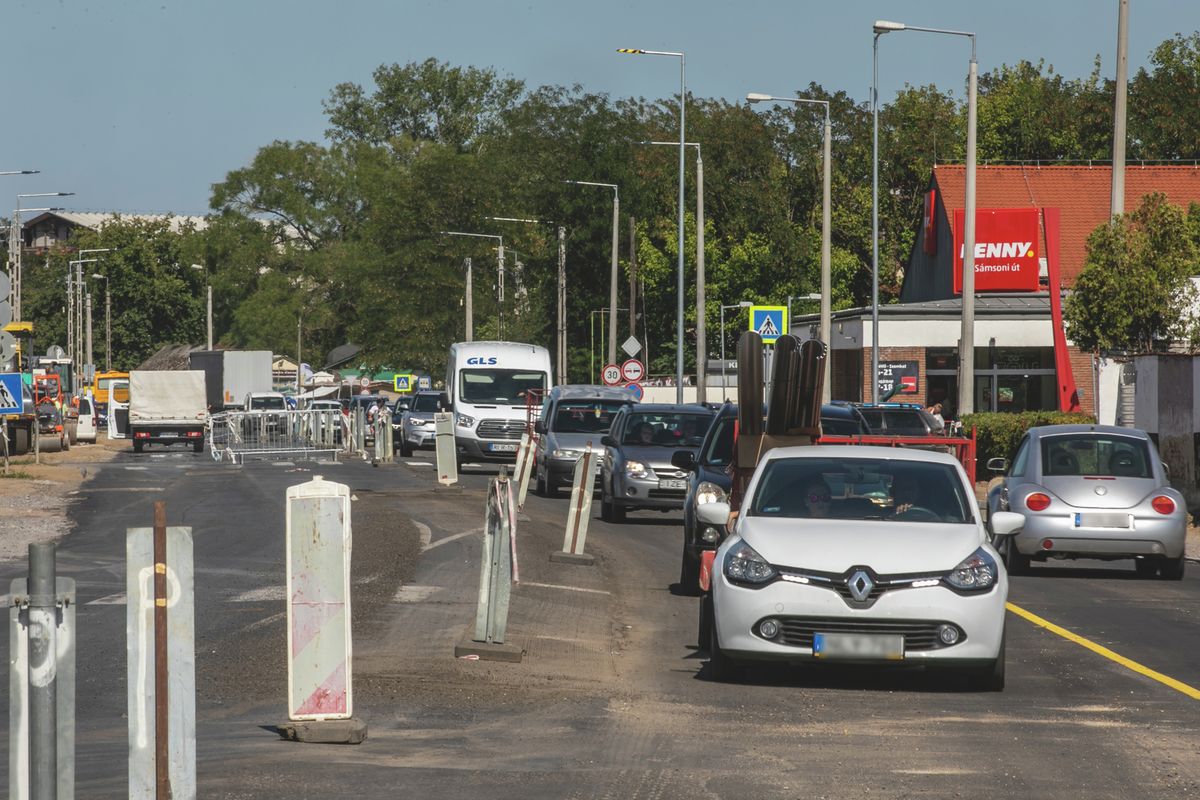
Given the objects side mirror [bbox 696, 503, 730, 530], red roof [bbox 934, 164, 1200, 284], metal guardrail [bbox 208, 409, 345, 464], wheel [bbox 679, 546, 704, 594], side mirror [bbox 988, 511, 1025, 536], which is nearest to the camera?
side mirror [bbox 696, 503, 730, 530]

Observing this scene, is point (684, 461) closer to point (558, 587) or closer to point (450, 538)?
point (558, 587)

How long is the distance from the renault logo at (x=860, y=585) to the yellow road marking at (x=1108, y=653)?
975mm

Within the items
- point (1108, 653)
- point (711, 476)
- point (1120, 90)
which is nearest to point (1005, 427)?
point (1120, 90)

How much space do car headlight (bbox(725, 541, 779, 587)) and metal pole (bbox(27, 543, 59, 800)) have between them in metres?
5.70

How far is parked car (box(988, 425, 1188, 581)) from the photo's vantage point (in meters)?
19.1

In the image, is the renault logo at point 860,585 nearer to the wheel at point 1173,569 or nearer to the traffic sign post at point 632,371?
the wheel at point 1173,569

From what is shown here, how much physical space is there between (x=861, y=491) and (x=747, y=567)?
1.39 meters

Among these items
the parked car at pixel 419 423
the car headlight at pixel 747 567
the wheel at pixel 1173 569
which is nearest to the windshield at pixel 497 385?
the parked car at pixel 419 423

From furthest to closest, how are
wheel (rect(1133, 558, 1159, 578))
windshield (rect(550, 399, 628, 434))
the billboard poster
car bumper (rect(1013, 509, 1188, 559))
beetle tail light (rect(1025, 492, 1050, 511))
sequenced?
the billboard poster < windshield (rect(550, 399, 628, 434)) < wheel (rect(1133, 558, 1159, 578)) < beetle tail light (rect(1025, 492, 1050, 511)) < car bumper (rect(1013, 509, 1188, 559))

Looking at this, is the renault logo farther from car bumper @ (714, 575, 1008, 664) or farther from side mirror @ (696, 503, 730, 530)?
side mirror @ (696, 503, 730, 530)

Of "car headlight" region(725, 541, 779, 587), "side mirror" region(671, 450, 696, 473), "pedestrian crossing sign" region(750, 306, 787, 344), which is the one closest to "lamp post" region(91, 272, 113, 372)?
"pedestrian crossing sign" region(750, 306, 787, 344)

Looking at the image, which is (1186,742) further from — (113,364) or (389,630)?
(113,364)

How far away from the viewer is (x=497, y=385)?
4506 cm

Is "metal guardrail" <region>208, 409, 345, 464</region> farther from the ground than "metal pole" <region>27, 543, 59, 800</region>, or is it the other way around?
"metal pole" <region>27, 543, 59, 800</region>
